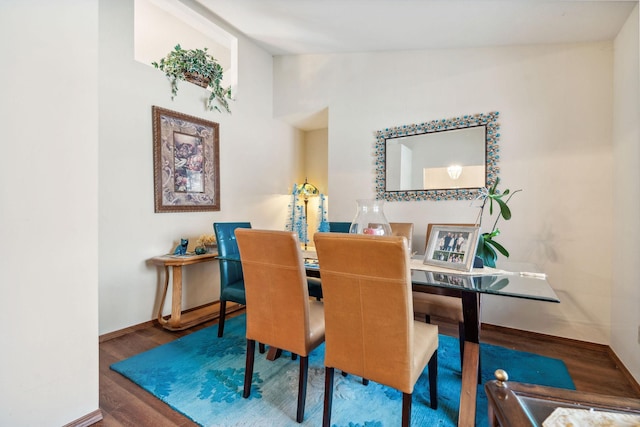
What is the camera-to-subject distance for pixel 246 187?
3711 millimetres

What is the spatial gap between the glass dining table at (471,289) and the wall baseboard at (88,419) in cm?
176

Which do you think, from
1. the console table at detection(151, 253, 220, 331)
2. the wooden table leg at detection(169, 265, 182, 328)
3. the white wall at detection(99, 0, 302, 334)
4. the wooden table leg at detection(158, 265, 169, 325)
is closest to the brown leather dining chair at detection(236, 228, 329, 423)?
the console table at detection(151, 253, 220, 331)

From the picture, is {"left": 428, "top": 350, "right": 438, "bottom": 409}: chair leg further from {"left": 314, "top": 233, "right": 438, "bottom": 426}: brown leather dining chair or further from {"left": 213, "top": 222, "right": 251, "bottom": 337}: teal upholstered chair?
{"left": 213, "top": 222, "right": 251, "bottom": 337}: teal upholstered chair

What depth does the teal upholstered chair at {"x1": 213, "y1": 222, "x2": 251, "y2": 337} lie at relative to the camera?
7.91 ft

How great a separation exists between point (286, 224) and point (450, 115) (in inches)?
104

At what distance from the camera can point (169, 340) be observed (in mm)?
2439

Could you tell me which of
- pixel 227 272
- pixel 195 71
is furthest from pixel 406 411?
pixel 195 71

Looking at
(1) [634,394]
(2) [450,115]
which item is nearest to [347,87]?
(2) [450,115]

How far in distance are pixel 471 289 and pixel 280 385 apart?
52.0 inches

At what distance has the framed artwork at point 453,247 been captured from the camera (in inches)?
61.2

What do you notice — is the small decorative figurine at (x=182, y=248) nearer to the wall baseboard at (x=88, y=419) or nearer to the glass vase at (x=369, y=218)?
the wall baseboard at (x=88, y=419)

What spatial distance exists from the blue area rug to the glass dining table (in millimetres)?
202

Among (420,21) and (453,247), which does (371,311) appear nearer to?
(453,247)

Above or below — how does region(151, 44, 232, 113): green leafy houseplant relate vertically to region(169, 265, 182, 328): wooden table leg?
above
